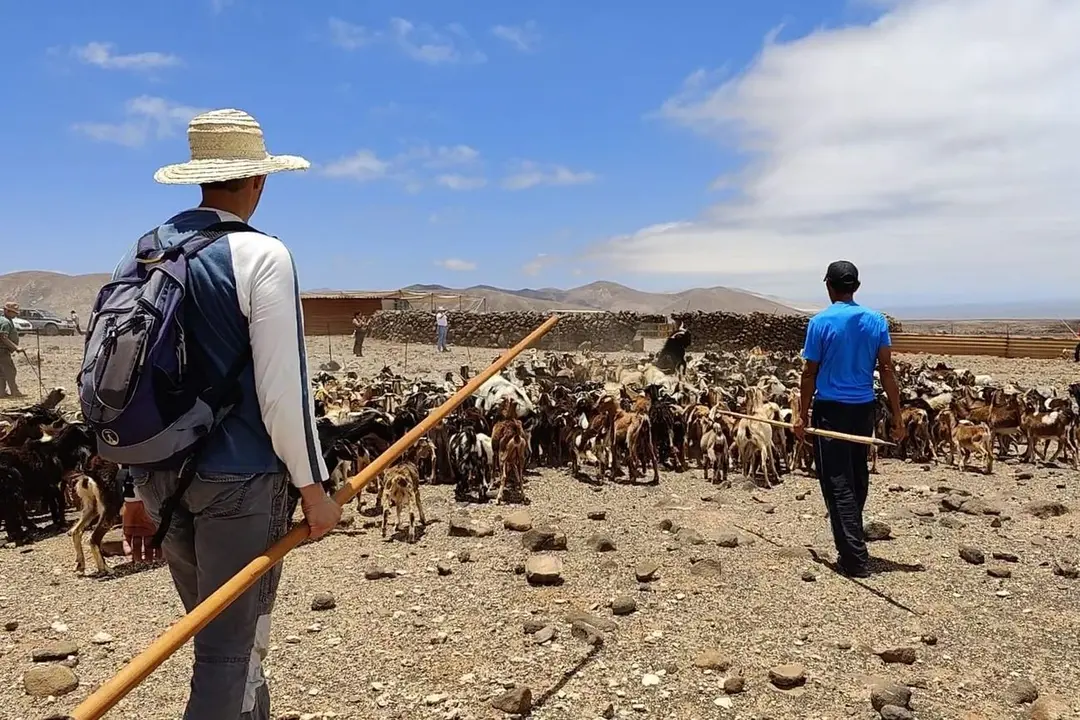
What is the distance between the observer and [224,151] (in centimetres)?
279

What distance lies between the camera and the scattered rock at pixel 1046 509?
25.4 feet

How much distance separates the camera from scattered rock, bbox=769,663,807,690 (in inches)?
164

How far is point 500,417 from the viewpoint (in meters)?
9.92

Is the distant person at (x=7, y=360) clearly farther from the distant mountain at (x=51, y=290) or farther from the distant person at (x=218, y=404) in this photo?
the distant mountain at (x=51, y=290)

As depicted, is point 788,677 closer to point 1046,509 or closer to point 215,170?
point 215,170

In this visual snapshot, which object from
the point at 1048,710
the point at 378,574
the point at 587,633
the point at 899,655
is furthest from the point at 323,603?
the point at 1048,710

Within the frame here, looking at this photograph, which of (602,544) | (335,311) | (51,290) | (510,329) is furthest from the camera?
(51,290)

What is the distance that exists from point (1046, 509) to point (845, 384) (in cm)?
347

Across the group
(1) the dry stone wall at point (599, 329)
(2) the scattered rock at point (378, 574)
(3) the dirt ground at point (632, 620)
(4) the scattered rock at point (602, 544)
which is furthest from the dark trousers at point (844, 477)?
(1) the dry stone wall at point (599, 329)

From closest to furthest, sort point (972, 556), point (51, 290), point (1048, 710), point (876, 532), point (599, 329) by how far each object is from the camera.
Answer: point (1048, 710) → point (972, 556) → point (876, 532) → point (599, 329) → point (51, 290)

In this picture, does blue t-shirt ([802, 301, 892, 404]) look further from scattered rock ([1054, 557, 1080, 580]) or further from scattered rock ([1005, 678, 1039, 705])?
scattered rock ([1005, 678, 1039, 705])

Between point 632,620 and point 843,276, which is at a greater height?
point 843,276

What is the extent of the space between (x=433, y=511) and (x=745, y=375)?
32.5 feet

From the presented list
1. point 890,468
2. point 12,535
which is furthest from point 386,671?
point 890,468
